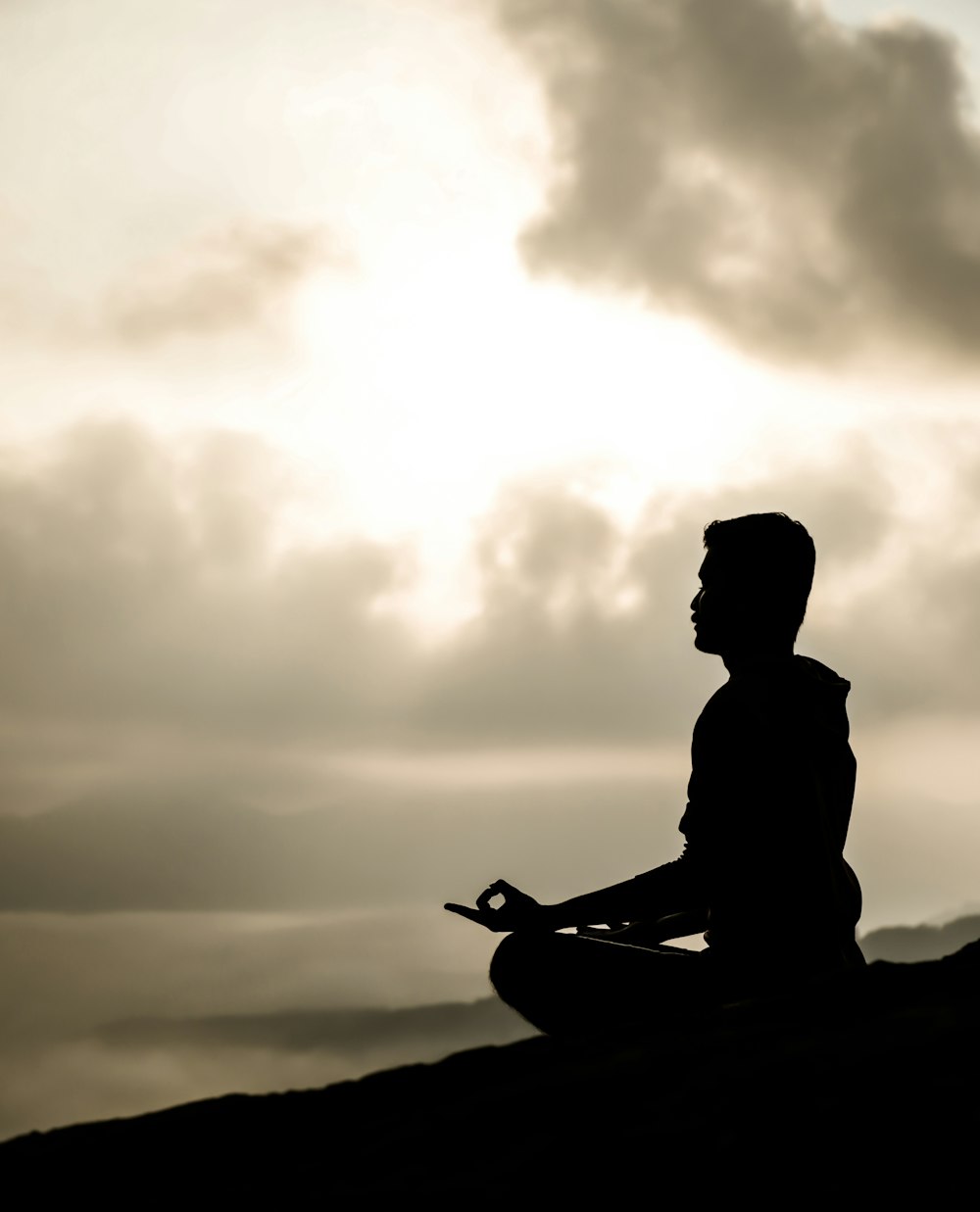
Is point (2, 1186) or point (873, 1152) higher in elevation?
point (2, 1186)

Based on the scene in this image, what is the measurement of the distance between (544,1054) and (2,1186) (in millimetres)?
2297

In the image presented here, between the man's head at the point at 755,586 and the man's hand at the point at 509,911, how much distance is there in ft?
5.25

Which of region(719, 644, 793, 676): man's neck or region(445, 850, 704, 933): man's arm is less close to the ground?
region(719, 644, 793, 676): man's neck

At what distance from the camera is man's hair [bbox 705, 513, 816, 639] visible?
307 inches

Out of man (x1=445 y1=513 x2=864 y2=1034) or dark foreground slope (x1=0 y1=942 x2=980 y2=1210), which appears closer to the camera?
dark foreground slope (x1=0 y1=942 x2=980 y2=1210)

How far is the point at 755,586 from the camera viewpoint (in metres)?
7.81

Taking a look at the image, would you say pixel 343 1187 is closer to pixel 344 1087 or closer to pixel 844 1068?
pixel 344 1087

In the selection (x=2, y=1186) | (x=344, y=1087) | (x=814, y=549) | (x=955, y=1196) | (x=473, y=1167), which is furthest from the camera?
(x=814, y=549)

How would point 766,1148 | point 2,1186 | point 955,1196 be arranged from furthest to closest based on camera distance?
point 2,1186
point 766,1148
point 955,1196

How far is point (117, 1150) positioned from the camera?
6441 millimetres

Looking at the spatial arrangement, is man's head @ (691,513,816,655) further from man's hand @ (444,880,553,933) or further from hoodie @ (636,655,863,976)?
man's hand @ (444,880,553,933)

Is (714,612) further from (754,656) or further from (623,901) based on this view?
(623,901)

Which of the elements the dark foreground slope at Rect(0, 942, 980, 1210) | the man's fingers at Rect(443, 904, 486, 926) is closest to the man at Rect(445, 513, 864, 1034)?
the man's fingers at Rect(443, 904, 486, 926)

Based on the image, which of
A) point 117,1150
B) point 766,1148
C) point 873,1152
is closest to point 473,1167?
point 766,1148
